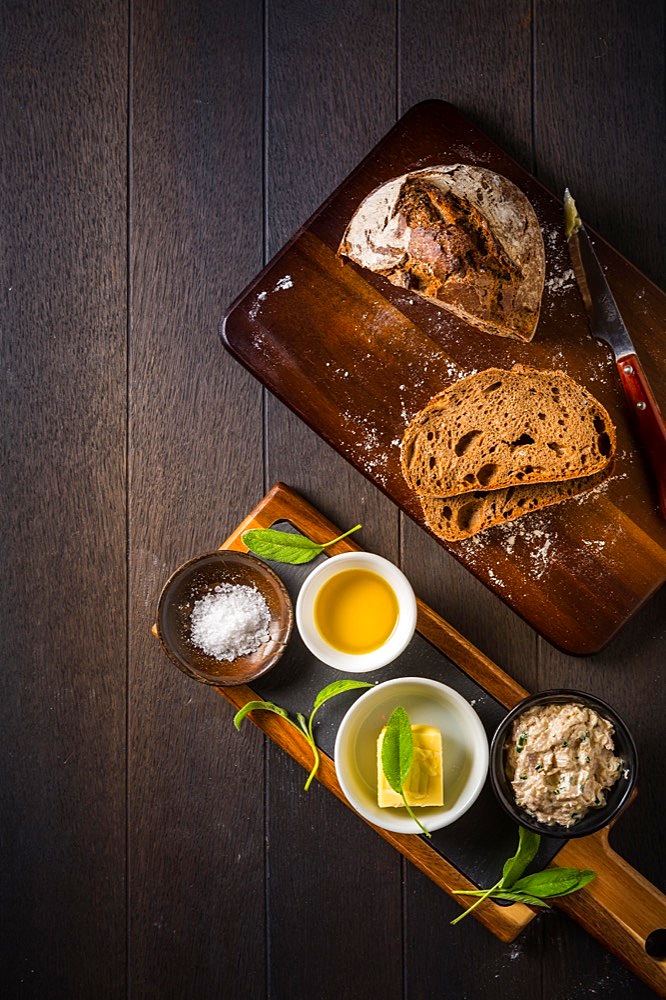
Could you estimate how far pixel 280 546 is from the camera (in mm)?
1321

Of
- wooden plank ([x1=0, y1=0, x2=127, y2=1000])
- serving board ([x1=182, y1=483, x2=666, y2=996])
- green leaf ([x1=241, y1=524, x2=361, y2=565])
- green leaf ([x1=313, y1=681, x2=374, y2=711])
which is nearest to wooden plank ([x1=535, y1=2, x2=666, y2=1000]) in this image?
serving board ([x1=182, y1=483, x2=666, y2=996])

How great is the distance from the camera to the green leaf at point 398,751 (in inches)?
46.4

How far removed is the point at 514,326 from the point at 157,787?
→ 3.33ft

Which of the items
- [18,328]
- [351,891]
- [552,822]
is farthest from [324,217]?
[351,891]

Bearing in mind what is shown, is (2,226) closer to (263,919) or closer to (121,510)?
(121,510)

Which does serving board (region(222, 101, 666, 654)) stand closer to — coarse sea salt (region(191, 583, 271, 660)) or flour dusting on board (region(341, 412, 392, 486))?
flour dusting on board (region(341, 412, 392, 486))

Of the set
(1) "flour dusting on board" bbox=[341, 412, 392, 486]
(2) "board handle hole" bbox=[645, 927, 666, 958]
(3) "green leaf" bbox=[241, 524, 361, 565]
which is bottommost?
(2) "board handle hole" bbox=[645, 927, 666, 958]

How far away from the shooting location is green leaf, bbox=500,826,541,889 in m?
1.25

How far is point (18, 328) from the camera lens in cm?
149

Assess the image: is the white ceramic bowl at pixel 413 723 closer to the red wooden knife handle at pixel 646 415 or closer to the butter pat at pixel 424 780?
the butter pat at pixel 424 780

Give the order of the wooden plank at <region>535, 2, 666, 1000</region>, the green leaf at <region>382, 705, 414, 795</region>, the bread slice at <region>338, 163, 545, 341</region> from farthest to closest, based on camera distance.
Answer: the wooden plank at <region>535, 2, 666, 1000</region>
the bread slice at <region>338, 163, 545, 341</region>
the green leaf at <region>382, 705, 414, 795</region>

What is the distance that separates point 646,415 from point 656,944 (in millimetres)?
868

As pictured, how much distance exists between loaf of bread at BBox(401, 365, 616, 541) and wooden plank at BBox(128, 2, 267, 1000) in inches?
12.5

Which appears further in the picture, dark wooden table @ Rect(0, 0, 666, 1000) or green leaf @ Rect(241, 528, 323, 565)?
dark wooden table @ Rect(0, 0, 666, 1000)
